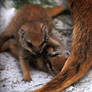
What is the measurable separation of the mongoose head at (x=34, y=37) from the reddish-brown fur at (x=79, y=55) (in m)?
0.82

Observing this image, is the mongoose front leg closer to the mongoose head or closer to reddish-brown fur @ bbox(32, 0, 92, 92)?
the mongoose head

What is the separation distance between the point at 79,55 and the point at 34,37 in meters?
1.05

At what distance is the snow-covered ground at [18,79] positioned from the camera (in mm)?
1744

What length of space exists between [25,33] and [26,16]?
0.63 metres

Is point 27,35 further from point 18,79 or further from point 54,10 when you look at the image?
point 54,10

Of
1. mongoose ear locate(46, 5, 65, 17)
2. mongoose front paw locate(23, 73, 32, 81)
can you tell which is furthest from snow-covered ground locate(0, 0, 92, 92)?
mongoose ear locate(46, 5, 65, 17)

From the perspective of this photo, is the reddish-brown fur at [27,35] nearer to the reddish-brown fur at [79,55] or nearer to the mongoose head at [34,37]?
the mongoose head at [34,37]

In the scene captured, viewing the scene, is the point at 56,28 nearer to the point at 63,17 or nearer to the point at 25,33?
the point at 63,17

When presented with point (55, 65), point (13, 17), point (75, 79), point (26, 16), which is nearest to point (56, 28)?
point (26, 16)

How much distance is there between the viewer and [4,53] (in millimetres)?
3068

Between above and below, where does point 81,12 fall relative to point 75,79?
above

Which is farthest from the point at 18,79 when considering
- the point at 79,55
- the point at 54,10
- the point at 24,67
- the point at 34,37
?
the point at 54,10

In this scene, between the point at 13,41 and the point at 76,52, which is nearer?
the point at 76,52

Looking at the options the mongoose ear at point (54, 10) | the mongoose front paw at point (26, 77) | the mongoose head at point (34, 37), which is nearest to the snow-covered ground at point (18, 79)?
the mongoose front paw at point (26, 77)
